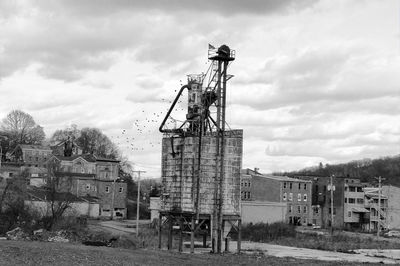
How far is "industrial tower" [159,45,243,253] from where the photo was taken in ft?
164

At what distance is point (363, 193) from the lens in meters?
118

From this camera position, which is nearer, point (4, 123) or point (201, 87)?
point (201, 87)

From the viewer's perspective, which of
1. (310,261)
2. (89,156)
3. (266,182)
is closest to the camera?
(310,261)

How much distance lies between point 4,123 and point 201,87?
115 meters

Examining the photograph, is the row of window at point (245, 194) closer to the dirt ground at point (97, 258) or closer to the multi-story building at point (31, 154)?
the multi-story building at point (31, 154)

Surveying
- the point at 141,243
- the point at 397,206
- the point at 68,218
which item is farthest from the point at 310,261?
the point at 397,206

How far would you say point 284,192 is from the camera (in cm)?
11025

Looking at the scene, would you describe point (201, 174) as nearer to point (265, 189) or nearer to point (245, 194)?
point (245, 194)

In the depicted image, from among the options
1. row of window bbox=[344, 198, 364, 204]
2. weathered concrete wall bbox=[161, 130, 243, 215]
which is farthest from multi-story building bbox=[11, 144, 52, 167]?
weathered concrete wall bbox=[161, 130, 243, 215]

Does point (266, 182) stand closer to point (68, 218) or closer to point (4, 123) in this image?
point (68, 218)

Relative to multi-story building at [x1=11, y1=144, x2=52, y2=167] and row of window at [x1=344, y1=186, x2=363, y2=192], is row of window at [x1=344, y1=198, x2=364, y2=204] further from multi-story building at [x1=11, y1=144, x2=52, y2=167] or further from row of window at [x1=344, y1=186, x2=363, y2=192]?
multi-story building at [x1=11, y1=144, x2=52, y2=167]

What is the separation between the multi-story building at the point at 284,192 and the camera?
358ft

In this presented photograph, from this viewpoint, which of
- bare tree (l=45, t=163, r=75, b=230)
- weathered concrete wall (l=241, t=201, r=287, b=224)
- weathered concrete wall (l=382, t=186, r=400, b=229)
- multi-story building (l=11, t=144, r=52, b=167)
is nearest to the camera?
bare tree (l=45, t=163, r=75, b=230)

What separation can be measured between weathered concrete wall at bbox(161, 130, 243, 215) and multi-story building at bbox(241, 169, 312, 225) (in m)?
57.7
